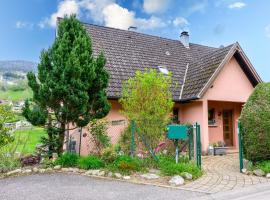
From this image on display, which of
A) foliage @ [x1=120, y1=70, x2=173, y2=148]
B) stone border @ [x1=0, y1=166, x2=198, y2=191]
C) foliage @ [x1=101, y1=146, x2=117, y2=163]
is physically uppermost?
foliage @ [x1=120, y1=70, x2=173, y2=148]

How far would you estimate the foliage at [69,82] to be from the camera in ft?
34.4

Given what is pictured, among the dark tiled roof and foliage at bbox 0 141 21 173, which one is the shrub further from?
the dark tiled roof

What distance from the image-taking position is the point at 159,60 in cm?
1911

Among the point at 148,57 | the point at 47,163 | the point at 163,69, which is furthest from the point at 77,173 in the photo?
the point at 148,57

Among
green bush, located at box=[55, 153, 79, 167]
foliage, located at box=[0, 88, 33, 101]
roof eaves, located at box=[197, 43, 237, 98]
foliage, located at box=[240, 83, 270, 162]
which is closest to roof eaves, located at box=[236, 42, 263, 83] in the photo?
roof eaves, located at box=[197, 43, 237, 98]

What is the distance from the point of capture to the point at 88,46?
37.8ft

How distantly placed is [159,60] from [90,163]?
10.7 meters

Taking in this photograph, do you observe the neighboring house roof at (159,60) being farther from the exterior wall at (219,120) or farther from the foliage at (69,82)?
the foliage at (69,82)

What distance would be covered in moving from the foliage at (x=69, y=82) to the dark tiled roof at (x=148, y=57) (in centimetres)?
286

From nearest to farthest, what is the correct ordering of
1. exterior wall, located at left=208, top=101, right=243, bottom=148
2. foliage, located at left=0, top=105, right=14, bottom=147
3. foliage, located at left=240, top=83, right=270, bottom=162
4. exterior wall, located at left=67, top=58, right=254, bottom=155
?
foliage, located at left=240, top=83, right=270, bottom=162 < foliage, located at left=0, top=105, right=14, bottom=147 < exterior wall, located at left=67, top=58, right=254, bottom=155 < exterior wall, located at left=208, top=101, right=243, bottom=148

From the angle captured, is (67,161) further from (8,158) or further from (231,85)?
(231,85)

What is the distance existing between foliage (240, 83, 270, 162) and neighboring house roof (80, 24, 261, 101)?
4646 millimetres

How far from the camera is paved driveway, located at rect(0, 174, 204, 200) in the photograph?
23.3 ft

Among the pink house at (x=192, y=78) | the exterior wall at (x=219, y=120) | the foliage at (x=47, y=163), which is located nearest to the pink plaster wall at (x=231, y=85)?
the pink house at (x=192, y=78)
